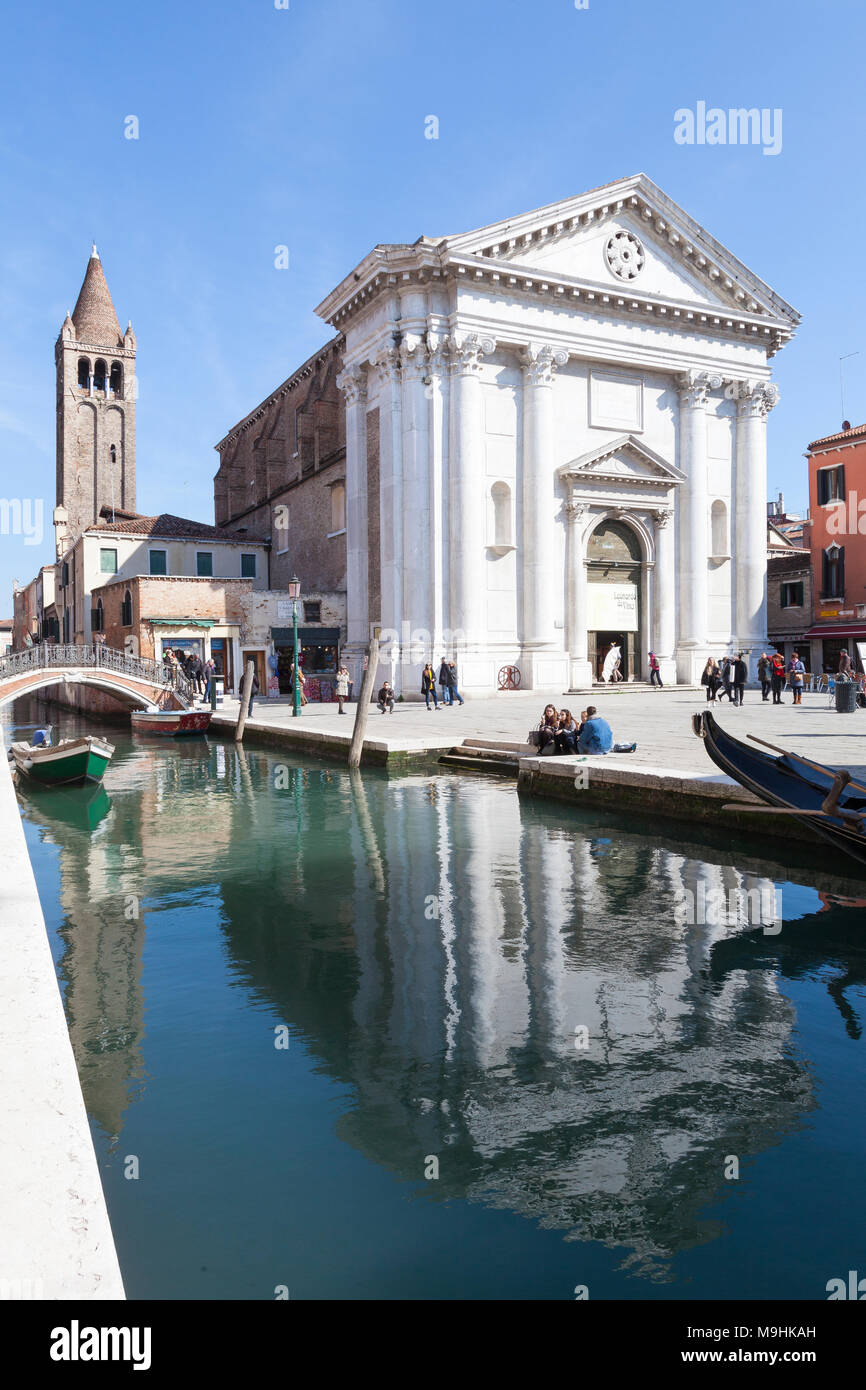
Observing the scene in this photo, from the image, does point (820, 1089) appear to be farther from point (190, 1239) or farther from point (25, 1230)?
point (25, 1230)

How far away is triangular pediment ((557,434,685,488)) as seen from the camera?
25375 millimetres

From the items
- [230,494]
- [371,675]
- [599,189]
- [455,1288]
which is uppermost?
[599,189]

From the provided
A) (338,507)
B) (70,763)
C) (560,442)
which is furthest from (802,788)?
(338,507)

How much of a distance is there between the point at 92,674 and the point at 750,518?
1837cm

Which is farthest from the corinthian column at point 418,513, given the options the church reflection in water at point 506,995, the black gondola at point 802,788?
the black gondola at point 802,788

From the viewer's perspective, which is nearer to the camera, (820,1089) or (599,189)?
(820,1089)

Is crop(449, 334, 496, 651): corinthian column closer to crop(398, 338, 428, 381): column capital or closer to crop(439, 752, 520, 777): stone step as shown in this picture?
crop(398, 338, 428, 381): column capital

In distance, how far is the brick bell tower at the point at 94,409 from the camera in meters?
50.2

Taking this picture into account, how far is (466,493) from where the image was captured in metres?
23.8

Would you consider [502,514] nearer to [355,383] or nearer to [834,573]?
[355,383]

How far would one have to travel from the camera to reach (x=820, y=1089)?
413 centimetres

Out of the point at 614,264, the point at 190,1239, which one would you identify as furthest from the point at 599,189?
the point at 190,1239

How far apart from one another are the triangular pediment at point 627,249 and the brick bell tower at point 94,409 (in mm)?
31682
